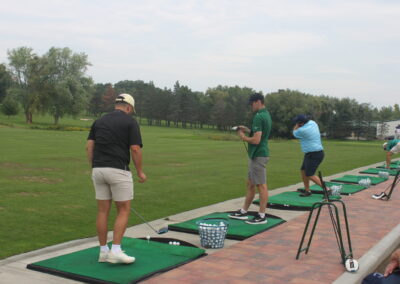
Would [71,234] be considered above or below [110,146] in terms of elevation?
below

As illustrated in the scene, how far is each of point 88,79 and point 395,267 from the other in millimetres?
78779

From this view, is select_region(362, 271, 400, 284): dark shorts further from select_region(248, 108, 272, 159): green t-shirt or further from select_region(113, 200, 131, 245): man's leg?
select_region(248, 108, 272, 159): green t-shirt

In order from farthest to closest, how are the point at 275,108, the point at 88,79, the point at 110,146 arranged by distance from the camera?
1. the point at 275,108
2. the point at 88,79
3. the point at 110,146

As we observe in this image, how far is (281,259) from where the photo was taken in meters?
5.76

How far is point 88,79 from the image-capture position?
79.7 metres

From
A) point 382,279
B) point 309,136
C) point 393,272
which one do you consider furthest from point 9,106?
point 393,272

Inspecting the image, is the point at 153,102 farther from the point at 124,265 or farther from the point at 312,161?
the point at 124,265

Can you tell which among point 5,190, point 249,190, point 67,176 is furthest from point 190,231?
point 67,176

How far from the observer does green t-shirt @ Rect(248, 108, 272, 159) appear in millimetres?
7594

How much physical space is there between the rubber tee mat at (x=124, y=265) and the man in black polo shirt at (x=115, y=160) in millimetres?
185

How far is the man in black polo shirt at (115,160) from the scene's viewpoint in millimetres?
5223

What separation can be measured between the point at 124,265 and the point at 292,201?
217 inches

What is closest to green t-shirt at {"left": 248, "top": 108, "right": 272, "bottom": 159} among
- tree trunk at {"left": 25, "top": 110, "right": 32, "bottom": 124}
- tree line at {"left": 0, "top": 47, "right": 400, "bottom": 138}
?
tree line at {"left": 0, "top": 47, "right": 400, "bottom": 138}

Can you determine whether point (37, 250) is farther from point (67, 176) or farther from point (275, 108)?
point (275, 108)
